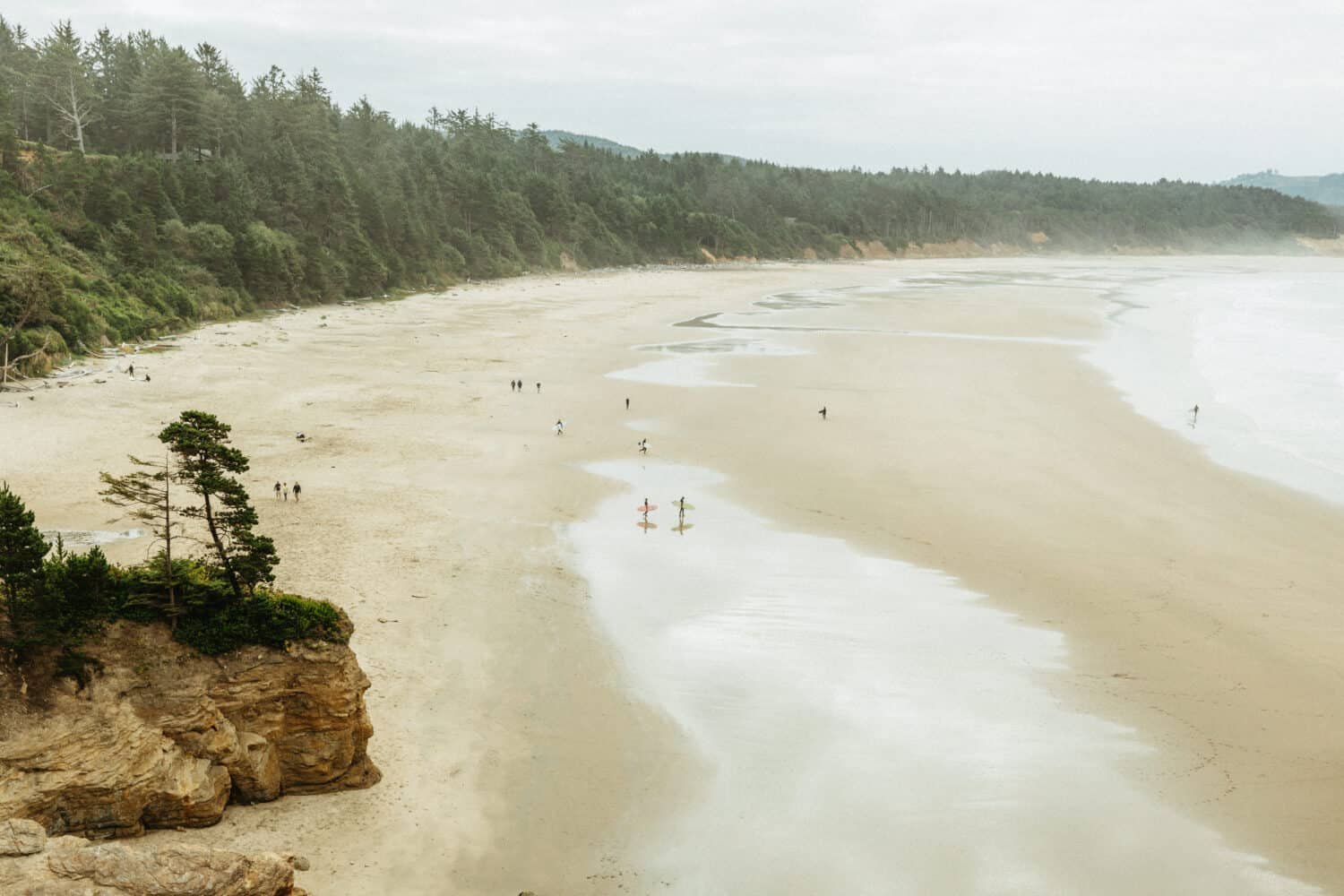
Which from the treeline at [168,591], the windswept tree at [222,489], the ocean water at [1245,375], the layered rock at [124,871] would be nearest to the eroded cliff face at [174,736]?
the treeline at [168,591]

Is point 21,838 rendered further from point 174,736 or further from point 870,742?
point 870,742

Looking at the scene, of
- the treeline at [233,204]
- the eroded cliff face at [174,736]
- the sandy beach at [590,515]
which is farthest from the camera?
the treeline at [233,204]

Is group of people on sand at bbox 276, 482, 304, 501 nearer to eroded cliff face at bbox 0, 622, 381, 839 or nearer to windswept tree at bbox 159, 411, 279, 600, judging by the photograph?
windswept tree at bbox 159, 411, 279, 600

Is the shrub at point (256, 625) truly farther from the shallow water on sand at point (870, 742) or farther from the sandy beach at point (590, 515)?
the shallow water on sand at point (870, 742)

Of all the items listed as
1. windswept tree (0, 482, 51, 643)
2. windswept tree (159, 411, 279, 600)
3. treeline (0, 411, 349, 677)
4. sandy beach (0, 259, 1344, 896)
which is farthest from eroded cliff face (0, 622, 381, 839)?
windswept tree (159, 411, 279, 600)

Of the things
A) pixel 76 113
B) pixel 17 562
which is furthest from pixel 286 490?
pixel 76 113
